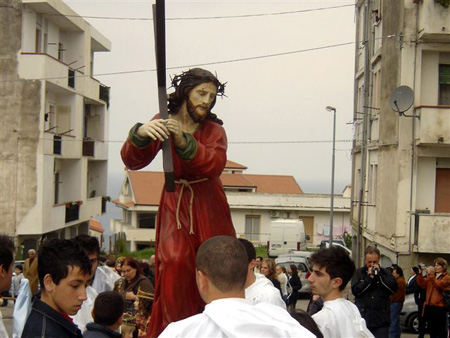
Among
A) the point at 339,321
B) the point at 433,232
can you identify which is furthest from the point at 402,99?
the point at 339,321

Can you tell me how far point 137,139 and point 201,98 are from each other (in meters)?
0.69

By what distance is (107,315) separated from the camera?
5676 mm

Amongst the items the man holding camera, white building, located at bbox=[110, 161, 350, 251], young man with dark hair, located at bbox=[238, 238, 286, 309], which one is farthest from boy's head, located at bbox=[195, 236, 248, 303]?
white building, located at bbox=[110, 161, 350, 251]

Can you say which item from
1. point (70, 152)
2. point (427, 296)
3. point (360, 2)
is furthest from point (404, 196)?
point (70, 152)

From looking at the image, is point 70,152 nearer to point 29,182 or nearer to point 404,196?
point 29,182

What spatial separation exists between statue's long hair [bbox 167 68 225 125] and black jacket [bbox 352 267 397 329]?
5217mm

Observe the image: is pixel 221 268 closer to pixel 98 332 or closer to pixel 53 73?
pixel 98 332

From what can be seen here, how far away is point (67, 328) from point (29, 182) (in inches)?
976

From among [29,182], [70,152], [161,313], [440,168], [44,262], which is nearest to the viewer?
[44,262]

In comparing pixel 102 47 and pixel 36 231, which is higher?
pixel 102 47

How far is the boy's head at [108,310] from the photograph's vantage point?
5680 mm

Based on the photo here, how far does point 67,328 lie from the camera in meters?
4.51

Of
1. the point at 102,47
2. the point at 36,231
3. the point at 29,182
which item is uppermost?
the point at 102,47

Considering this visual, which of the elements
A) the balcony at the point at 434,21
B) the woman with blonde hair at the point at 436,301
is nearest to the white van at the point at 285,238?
the balcony at the point at 434,21
